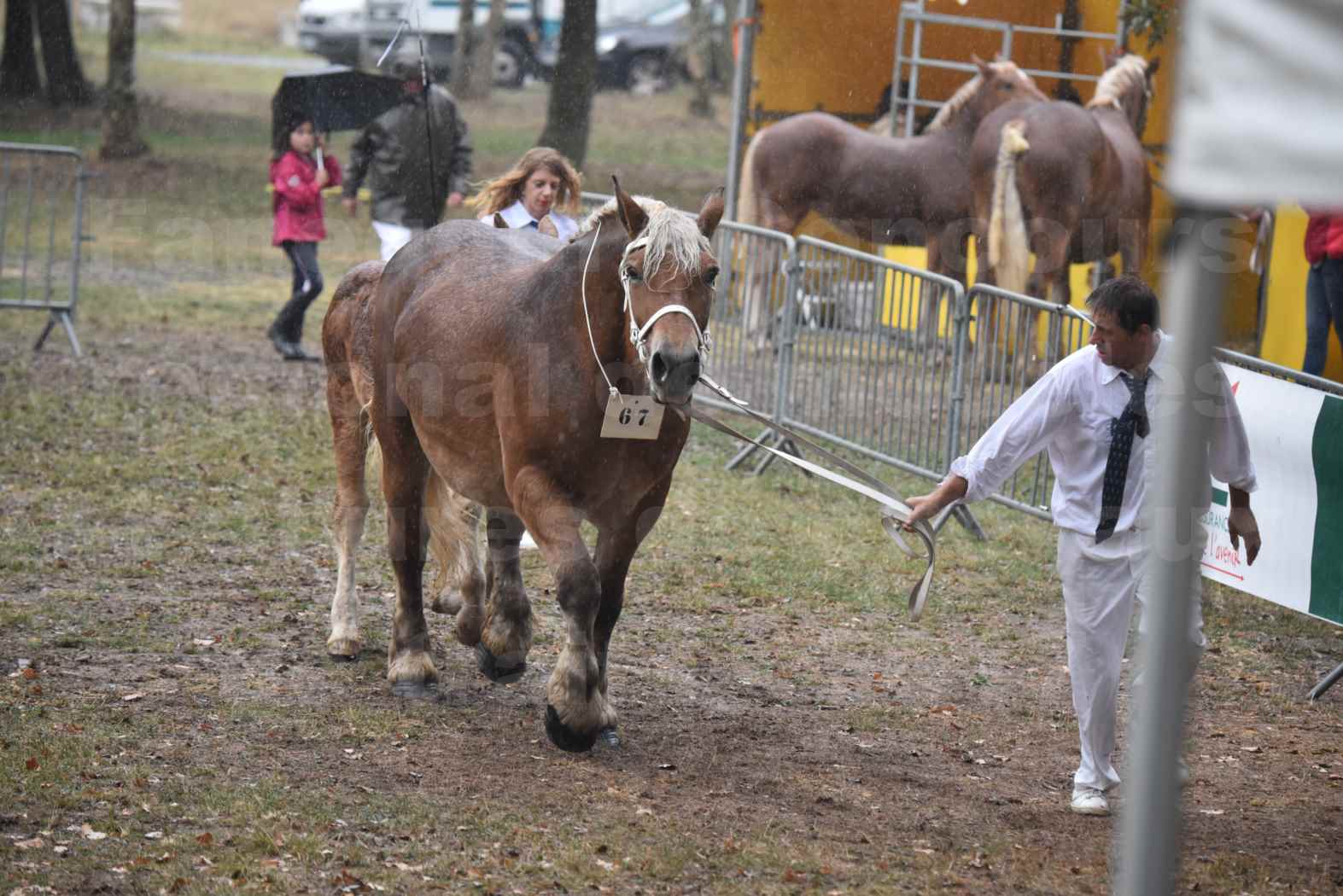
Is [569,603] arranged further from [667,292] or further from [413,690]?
A: [413,690]

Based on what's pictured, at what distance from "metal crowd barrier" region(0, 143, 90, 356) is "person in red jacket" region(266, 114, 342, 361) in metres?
1.58

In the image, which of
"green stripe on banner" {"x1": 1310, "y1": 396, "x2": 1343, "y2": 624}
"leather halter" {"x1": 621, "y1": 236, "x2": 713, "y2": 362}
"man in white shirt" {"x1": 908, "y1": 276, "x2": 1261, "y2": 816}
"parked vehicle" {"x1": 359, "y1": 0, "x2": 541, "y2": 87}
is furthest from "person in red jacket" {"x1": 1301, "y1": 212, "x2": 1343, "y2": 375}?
"parked vehicle" {"x1": 359, "y1": 0, "x2": 541, "y2": 87}

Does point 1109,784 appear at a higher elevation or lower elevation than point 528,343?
lower

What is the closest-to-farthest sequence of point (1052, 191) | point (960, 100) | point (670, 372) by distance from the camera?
point (670, 372) → point (1052, 191) → point (960, 100)

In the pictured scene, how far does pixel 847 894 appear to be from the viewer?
Result: 4.52m

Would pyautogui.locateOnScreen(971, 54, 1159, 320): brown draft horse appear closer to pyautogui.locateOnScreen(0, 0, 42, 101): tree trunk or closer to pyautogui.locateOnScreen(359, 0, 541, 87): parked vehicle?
pyautogui.locateOnScreen(0, 0, 42, 101): tree trunk

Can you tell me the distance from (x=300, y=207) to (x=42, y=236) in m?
7.24

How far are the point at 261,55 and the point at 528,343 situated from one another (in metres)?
37.9

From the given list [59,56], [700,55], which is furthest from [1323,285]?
[700,55]

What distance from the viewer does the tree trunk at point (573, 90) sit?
24047 millimetres

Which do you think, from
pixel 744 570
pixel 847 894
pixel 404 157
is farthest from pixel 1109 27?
pixel 847 894

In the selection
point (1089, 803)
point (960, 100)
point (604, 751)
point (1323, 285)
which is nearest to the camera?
point (1089, 803)

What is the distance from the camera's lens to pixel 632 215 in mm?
5297

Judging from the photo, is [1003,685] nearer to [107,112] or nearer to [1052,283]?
[1052,283]
